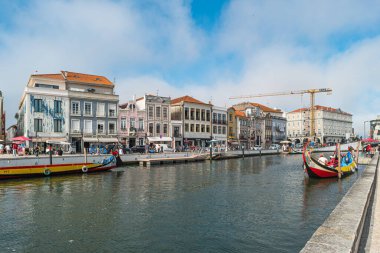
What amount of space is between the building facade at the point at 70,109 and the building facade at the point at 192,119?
55.6 feet

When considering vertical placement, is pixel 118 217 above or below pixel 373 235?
Result: below

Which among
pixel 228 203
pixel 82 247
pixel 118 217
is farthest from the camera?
pixel 228 203

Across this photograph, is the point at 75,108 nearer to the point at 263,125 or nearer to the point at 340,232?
the point at 340,232

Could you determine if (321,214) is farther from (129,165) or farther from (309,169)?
(129,165)

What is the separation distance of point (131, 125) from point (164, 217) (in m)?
44.7

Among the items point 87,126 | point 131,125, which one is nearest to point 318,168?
point 87,126

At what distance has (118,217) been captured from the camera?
48.8ft

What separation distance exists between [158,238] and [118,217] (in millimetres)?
3731

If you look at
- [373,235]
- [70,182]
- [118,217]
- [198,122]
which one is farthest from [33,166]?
[198,122]

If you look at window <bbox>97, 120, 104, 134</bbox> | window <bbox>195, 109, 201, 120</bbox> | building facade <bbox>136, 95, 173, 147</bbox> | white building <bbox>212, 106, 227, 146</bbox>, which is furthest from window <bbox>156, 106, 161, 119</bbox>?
white building <bbox>212, 106, 227, 146</bbox>

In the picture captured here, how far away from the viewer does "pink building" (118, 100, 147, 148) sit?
5703 centimetres

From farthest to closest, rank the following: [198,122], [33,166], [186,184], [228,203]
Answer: [198,122], [33,166], [186,184], [228,203]

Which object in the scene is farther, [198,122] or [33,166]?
[198,122]

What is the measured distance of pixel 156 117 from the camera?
62594mm
